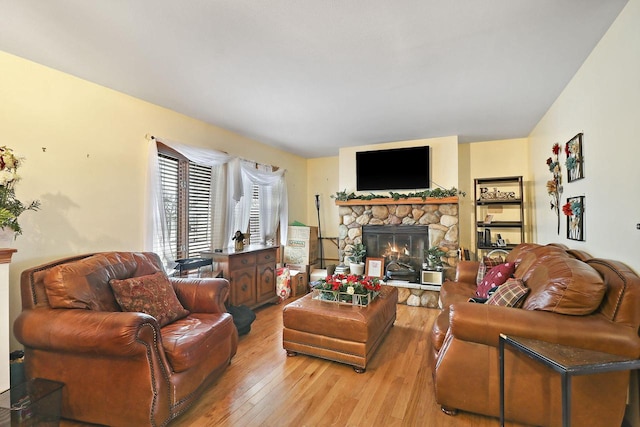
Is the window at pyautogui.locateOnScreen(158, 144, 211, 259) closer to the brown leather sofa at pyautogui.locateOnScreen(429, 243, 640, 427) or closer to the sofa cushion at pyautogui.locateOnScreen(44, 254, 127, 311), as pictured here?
the sofa cushion at pyautogui.locateOnScreen(44, 254, 127, 311)

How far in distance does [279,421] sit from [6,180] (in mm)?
2280

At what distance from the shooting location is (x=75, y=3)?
5.41 feet

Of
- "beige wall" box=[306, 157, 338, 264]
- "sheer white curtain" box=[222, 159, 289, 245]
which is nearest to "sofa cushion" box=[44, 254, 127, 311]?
"sheer white curtain" box=[222, 159, 289, 245]

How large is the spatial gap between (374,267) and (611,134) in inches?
130

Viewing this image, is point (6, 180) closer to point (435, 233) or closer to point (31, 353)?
point (31, 353)

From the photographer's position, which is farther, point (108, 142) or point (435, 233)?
point (435, 233)

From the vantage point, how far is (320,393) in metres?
2.09

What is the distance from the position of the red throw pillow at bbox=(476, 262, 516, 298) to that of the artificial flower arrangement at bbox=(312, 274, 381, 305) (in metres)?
0.97

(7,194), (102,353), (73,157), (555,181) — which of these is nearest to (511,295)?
(555,181)

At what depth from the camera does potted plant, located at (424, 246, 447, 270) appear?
14.2ft

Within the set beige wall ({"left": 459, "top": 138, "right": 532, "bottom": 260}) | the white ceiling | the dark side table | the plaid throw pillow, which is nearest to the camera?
the dark side table

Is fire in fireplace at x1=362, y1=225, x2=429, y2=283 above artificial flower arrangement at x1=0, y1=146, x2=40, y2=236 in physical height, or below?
below

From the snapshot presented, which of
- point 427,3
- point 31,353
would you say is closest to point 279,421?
point 31,353

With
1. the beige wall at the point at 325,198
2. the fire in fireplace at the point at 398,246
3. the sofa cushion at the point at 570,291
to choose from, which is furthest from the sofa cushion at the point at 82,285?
the beige wall at the point at 325,198
